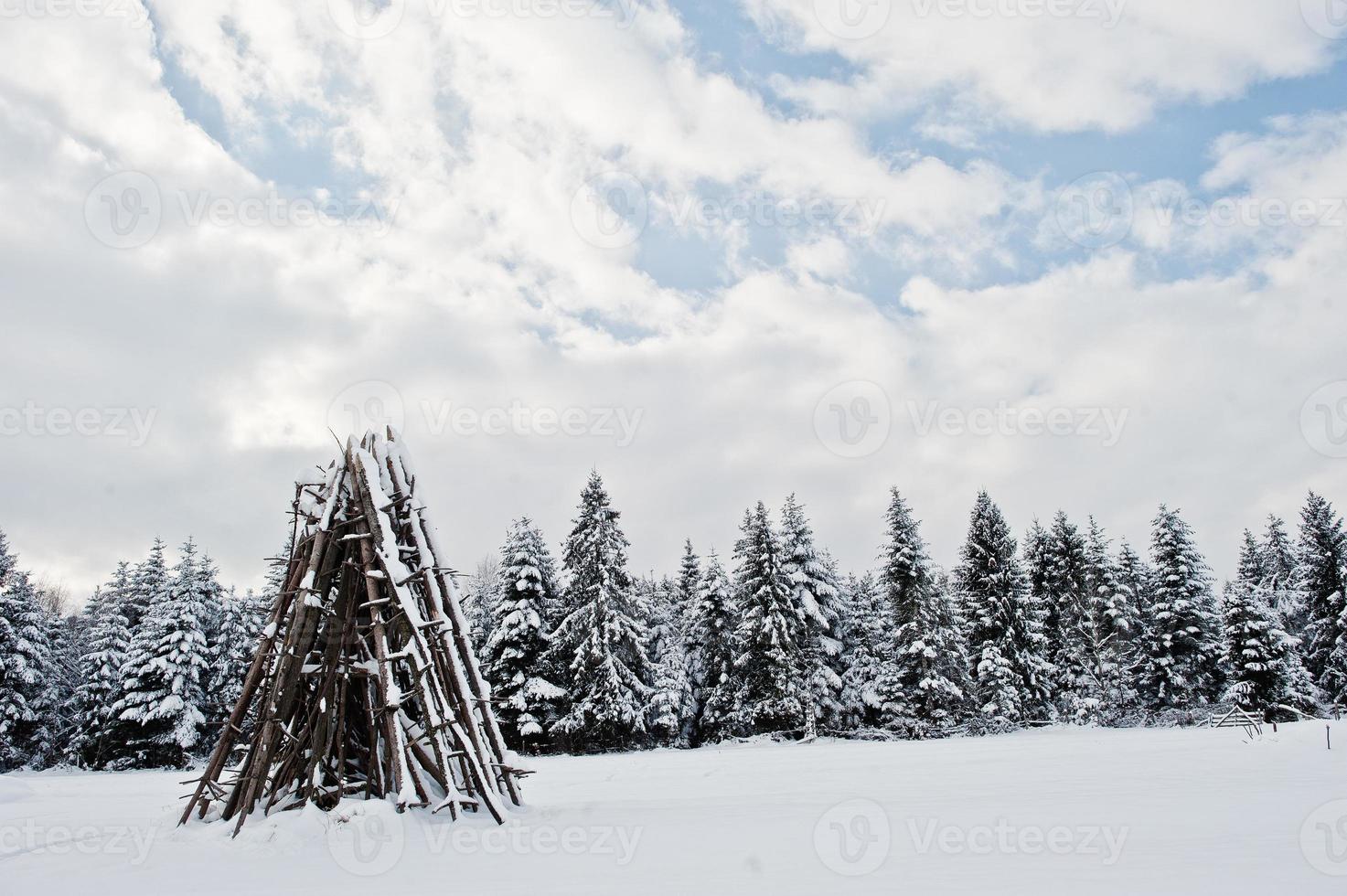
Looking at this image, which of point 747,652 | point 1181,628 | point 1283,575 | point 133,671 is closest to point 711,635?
point 747,652

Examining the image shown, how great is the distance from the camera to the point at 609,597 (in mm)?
34344

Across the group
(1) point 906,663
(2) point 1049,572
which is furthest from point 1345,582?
(1) point 906,663

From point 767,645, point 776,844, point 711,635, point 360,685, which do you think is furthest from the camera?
point 711,635

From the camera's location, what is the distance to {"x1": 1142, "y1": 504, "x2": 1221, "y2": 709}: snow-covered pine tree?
3794 cm

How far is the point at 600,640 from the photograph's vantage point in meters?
33.3

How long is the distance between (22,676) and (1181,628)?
2123 inches

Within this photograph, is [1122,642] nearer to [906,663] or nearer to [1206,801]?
[906,663]

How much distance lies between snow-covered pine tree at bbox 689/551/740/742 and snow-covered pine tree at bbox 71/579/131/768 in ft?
85.7

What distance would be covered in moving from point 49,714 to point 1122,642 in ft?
183

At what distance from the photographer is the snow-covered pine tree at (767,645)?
34062mm

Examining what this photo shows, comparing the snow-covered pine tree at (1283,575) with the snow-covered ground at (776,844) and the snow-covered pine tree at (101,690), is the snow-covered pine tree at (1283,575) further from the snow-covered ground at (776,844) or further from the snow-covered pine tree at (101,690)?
the snow-covered pine tree at (101,690)

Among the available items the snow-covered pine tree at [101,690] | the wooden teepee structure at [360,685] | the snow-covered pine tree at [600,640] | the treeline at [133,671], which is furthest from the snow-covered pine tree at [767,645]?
the snow-covered pine tree at [101,690]

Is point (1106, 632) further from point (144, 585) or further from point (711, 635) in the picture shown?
point (144, 585)

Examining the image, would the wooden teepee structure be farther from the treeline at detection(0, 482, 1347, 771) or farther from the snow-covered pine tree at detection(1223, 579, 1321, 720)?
the snow-covered pine tree at detection(1223, 579, 1321, 720)
